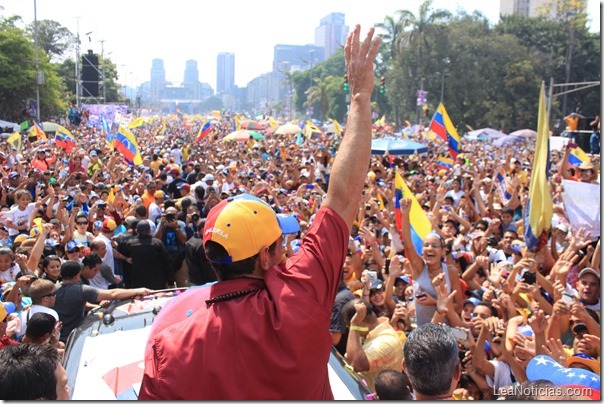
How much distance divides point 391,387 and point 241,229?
1608 millimetres

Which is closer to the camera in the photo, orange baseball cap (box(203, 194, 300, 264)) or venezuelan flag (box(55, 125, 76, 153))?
orange baseball cap (box(203, 194, 300, 264))

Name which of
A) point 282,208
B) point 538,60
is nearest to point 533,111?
point 538,60

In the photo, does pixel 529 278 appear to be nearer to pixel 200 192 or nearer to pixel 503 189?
pixel 200 192

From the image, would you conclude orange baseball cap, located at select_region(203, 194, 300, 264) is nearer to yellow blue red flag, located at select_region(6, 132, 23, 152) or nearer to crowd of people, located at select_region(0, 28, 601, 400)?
crowd of people, located at select_region(0, 28, 601, 400)

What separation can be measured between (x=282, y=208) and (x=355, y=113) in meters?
7.86

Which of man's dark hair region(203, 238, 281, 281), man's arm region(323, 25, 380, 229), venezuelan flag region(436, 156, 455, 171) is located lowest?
venezuelan flag region(436, 156, 455, 171)

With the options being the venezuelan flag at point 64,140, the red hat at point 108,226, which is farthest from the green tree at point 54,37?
the red hat at point 108,226

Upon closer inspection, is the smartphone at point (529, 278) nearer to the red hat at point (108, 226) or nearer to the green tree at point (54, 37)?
the red hat at point (108, 226)

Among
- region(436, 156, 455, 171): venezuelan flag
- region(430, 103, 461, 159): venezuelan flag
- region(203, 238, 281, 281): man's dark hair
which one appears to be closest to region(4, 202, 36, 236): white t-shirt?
region(203, 238, 281, 281): man's dark hair

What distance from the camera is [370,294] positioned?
502cm

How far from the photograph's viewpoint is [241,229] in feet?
5.64

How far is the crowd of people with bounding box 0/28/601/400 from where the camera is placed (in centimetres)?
165

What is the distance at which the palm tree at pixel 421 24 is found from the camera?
50.3 metres

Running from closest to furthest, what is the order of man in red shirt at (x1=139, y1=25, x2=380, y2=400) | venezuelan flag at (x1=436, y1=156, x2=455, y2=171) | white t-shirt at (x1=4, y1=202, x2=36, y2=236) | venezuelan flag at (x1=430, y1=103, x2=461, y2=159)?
1. man in red shirt at (x1=139, y1=25, x2=380, y2=400)
2. white t-shirt at (x1=4, y1=202, x2=36, y2=236)
3. venezuelan flag at (x1=436, y1=156, x2=455, y2=171)
4. venezuelan flag at (x1=430, y1=103, x2=461, y2=159)
